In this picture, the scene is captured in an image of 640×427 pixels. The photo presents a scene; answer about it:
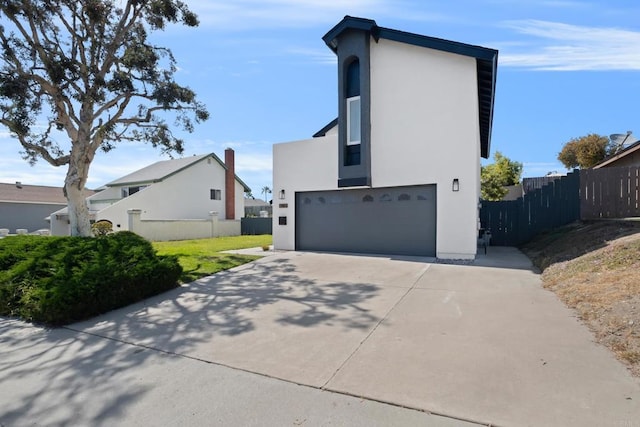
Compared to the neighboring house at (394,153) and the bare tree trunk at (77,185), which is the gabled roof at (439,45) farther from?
the bare tree trunk at (77,185)

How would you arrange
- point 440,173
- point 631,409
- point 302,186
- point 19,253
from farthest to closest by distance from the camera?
point 302,186
point 440,173
point 19,253
point 631,409

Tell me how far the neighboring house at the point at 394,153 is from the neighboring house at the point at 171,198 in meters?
13.2

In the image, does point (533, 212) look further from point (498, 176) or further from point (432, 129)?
point (498, 176)

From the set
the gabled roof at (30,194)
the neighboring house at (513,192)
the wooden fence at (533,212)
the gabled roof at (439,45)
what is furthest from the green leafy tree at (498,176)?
the gabled roof at (30,194)

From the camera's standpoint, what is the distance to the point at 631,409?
2.70 m

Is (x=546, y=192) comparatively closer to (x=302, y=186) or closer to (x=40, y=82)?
(x=302, y=186)

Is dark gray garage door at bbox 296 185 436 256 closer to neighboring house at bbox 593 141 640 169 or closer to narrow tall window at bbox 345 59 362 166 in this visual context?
narrow tall window at bbox 345 59 362 166

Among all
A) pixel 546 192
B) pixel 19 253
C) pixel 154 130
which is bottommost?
pixel 19 253

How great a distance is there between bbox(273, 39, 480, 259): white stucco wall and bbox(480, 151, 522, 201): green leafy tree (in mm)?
Result: 19155

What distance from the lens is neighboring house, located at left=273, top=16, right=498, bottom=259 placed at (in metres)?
10.1

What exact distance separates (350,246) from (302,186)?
285cm

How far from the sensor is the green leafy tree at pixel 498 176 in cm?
2798

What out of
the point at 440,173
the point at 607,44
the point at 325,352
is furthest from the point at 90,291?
the point at 607,44

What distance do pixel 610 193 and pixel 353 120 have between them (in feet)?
27.5
